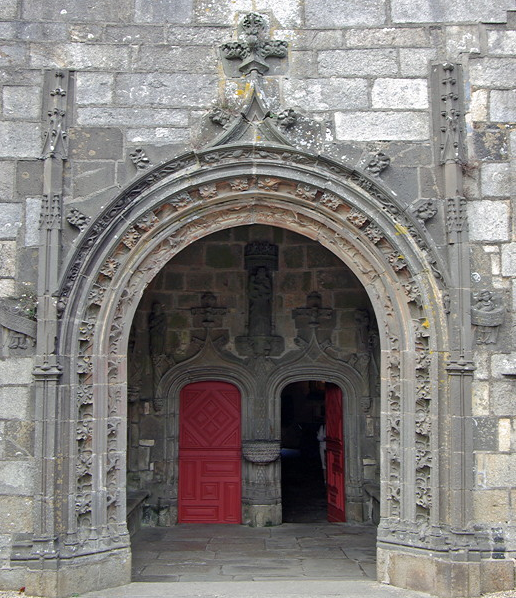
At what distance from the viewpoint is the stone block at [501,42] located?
20.2 ft

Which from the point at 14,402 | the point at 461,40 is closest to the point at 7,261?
the point at 14,402

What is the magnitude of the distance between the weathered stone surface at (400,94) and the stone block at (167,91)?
1418mm

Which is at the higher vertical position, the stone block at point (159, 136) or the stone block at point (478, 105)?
the stone block at point (478, 105)

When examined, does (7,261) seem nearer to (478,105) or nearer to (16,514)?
(16,514)

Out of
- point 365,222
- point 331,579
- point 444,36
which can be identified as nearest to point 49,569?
point 331,579

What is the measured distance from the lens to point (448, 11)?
6230 millimetres

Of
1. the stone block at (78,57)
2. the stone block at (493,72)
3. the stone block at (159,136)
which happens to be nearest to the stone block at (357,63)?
the stone block at (493,72)

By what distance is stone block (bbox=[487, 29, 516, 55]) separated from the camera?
6.16 m

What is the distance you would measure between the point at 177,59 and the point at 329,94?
136 centimetres

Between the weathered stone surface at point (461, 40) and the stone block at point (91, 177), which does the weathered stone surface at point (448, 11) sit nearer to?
the weathered stone surface at point (461, 40)

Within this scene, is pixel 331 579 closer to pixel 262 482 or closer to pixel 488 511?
pixel 488 511

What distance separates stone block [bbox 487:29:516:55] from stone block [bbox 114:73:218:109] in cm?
243

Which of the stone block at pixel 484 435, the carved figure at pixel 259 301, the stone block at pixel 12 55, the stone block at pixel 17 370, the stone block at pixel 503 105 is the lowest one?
the stone block at pixel 484 435

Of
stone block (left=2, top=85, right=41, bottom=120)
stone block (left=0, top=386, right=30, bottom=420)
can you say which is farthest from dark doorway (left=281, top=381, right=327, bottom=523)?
stone block (left=2, top=85, right=41, bottom=120)
